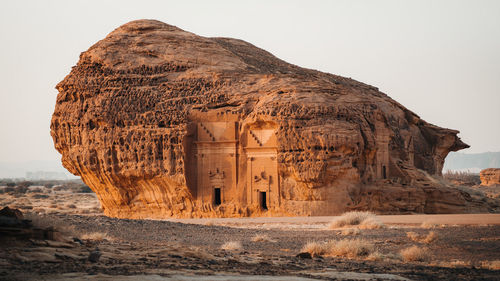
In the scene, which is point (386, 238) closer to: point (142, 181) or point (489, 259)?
point (489, 259)

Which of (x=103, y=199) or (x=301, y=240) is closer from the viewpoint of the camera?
(x=301, y=240)

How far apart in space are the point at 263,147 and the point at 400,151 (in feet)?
30.9

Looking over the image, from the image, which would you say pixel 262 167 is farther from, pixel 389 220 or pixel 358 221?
pixel 358 221

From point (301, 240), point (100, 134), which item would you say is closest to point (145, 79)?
point (100, 134)

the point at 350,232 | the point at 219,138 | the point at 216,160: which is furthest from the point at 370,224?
the point at 219,138

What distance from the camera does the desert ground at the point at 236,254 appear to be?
487 inches

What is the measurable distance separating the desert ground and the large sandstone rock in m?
8.38

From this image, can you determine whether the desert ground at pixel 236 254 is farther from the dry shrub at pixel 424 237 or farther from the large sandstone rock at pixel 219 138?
the large sandstone rock at pixel 219 138

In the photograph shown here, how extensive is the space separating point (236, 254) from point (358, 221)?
1289 centimetres

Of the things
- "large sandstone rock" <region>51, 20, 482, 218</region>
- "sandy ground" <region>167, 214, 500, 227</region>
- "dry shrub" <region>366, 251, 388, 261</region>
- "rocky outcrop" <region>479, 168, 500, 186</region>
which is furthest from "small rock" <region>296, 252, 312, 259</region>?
"rocky outcrop" <region>479, 168, 500, 186</region>

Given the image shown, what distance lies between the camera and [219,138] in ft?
123

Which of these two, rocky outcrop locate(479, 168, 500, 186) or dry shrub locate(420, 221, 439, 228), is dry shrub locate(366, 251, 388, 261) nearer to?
dry shrub locate(420, 221, 439, 228)

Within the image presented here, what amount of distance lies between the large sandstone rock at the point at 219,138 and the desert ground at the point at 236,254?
8.38 meters

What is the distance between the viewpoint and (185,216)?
123ft
